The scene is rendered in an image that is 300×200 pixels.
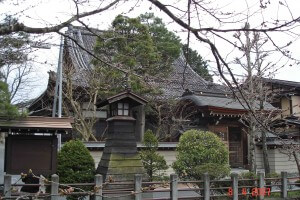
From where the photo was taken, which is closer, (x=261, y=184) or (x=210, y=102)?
(x=261, y=184)

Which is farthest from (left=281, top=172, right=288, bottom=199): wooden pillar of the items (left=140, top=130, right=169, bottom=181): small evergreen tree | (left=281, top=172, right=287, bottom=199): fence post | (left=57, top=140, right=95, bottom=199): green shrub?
(left=57, top=140, right=95, bottom=199): green shrub

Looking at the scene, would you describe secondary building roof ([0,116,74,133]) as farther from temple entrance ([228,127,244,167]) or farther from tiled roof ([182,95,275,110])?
temple entrance ([228,127,244,167])

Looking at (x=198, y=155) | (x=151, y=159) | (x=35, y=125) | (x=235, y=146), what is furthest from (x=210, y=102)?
(x=35, y=125)

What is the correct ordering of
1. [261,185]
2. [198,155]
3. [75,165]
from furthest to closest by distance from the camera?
[198,155]
[261,185]
[75,165]

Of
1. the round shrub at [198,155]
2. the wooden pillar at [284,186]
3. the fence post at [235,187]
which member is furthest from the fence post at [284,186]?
the fence post at [235,187]

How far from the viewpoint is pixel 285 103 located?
1035 inches

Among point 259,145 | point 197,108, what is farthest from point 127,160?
point 259,145

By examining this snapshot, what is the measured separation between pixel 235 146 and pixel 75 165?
Answer: 1197cm

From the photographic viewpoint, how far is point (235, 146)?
2064cm

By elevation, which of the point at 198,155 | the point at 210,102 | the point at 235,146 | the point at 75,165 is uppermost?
the point at 210,102

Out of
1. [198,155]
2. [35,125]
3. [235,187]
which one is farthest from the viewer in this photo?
[198,155]

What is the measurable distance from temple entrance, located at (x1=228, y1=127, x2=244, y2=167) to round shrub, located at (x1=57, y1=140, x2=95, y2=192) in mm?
11062

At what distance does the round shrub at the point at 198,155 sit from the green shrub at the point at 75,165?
322 cm

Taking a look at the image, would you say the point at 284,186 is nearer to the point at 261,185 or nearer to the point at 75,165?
the point at 261,185
